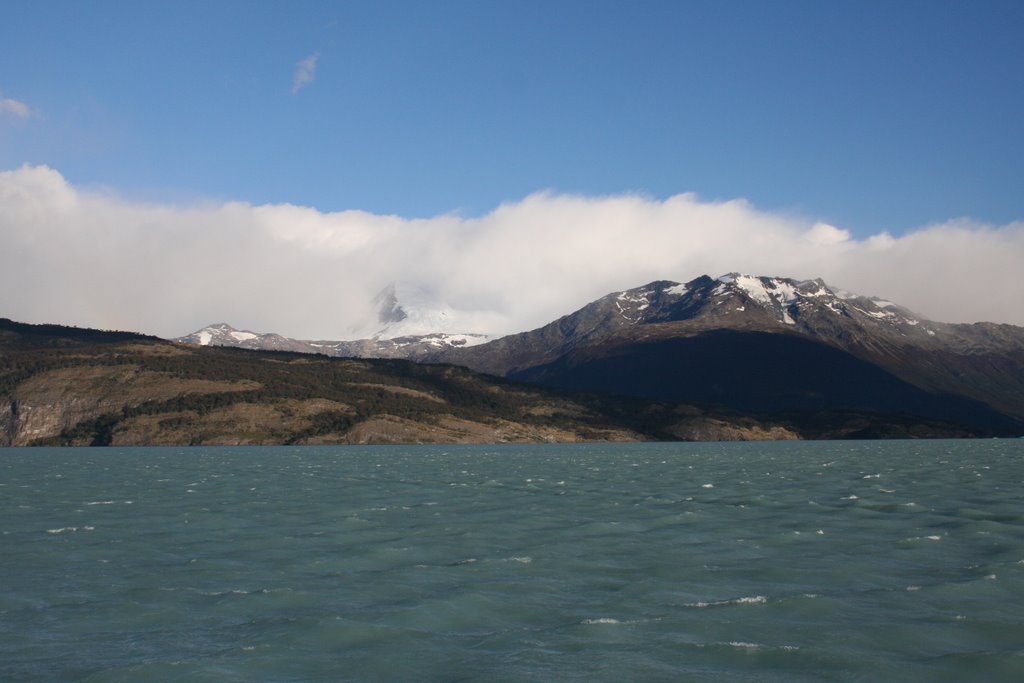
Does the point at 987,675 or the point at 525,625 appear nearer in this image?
the point at 987,675

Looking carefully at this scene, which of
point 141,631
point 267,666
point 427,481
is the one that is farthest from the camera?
point 427,481

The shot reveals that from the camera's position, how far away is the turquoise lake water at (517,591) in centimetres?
2691

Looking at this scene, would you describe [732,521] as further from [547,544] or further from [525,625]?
[525,625]

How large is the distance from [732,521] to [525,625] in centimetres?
3201

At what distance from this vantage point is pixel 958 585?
121ft

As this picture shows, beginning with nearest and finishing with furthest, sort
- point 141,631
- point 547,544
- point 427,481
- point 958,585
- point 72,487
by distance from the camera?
point 141,631 → point 958,585 → point 547,544 → point 72,487 → point 427,481

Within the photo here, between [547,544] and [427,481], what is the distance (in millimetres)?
59086

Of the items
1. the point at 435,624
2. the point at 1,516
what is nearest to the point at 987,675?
the point at 435,624

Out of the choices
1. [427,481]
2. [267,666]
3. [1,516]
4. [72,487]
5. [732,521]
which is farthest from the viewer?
[427,481]

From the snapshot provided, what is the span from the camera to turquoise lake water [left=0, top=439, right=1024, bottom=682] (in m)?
26.9

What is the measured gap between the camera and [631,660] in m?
27.0

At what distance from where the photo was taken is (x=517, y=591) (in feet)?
121

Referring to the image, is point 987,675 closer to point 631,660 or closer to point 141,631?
point 631,660

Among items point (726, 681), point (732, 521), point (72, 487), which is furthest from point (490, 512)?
point (72, 487)
